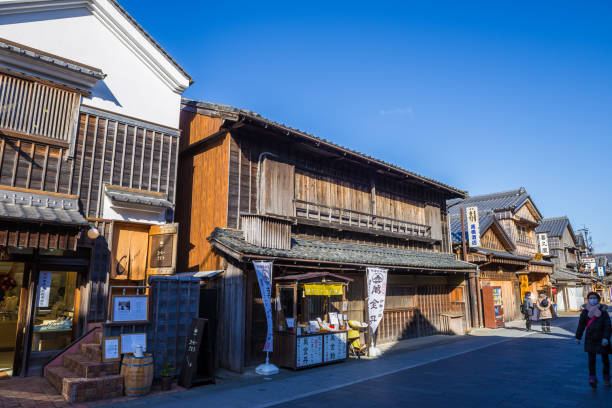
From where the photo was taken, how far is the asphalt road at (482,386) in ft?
24.0

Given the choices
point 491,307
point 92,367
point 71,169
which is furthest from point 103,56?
point 491,307

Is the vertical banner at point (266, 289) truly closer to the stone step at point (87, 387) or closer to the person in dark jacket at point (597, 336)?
the stone step at point (87, 387)

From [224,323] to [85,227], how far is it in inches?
169

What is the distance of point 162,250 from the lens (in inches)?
425

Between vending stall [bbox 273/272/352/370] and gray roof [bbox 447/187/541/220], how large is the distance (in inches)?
818

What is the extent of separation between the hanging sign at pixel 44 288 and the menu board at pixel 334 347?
287 inches

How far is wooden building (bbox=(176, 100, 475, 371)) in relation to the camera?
36.0 ft

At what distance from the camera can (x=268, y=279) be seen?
10.1 m

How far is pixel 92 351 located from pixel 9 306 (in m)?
3.27

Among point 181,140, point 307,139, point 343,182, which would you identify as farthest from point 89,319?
point 343,182

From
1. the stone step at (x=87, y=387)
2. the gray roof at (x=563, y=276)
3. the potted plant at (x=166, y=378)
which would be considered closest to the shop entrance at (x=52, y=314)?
the stone step at (x=87, y=387)

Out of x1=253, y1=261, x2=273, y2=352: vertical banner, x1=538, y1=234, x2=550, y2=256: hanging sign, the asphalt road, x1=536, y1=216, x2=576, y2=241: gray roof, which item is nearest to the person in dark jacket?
the asphalt road

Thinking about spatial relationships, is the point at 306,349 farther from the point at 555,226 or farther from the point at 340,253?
the point at 555,226

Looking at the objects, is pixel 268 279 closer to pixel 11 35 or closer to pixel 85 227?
pixel 85 227
